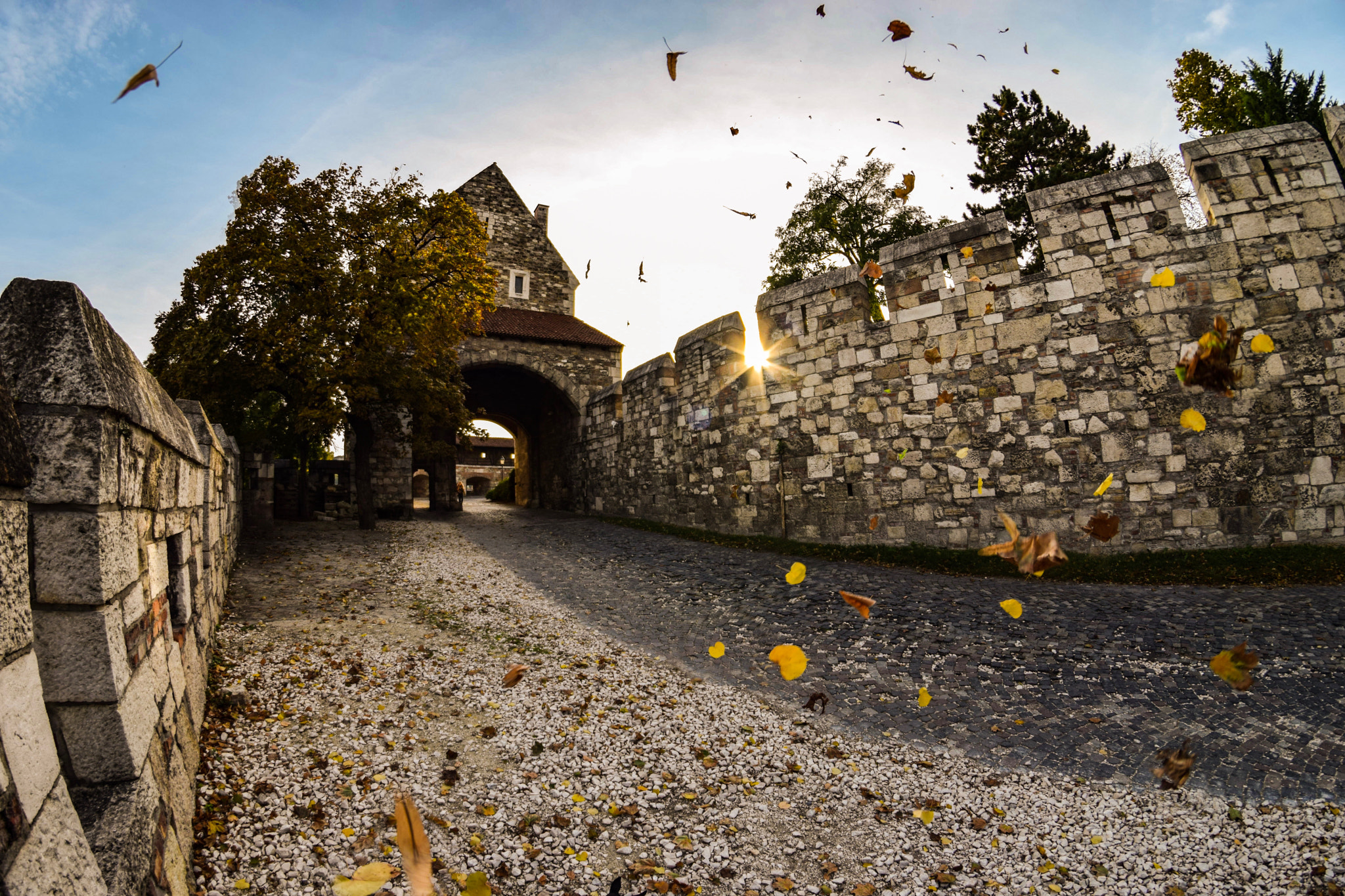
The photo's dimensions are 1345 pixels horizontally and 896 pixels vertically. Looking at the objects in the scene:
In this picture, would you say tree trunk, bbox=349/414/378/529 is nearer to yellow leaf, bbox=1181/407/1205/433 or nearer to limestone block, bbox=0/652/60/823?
limestone block, bbox=0/652/60/823

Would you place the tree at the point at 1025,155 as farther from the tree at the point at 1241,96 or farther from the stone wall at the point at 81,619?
the stone wall at the point at 81,619

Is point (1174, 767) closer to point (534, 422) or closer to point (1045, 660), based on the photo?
point (1045, 660)

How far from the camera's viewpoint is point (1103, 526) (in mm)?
7426

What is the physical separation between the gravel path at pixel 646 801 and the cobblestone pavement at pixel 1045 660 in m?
0.24

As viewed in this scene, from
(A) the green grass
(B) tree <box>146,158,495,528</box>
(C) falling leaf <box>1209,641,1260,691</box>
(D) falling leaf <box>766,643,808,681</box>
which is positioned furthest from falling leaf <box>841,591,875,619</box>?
(B) tree <box>146,158,495,528</box>

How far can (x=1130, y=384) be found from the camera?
760 centimetres

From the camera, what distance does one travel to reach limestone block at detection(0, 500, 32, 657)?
4.09 feet

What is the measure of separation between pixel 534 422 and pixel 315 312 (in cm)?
1305

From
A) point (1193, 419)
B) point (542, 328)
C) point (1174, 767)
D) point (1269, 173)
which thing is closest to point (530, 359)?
point (542, 328)

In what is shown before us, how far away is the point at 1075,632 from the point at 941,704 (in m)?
1.77

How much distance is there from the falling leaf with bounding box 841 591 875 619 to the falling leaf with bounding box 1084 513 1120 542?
10.4 ft

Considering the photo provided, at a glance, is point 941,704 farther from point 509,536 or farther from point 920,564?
point 509,536

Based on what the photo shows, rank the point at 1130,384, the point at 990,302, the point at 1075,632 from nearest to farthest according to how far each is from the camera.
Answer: the point at 1075,632
the point at 1130,384
the point at 990,302

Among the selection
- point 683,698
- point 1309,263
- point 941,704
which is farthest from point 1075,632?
point 1309,263
